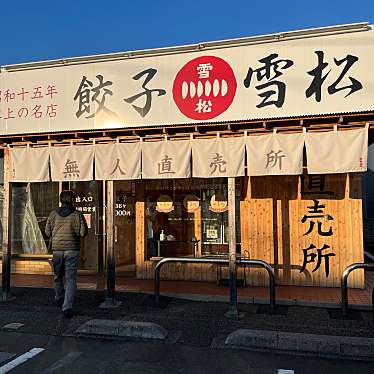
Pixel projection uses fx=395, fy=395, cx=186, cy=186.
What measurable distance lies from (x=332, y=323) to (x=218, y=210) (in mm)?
3896

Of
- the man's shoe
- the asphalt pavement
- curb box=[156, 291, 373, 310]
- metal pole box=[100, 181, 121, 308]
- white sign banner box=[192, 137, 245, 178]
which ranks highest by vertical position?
white sign banner box=[192, 137, 245, 178]

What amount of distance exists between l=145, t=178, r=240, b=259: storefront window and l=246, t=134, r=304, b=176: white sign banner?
2634mm

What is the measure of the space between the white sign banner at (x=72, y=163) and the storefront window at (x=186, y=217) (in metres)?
2.49

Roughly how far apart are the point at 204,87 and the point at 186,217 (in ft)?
12.0

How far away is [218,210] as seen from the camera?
928cm

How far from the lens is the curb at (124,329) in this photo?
18.5 ft

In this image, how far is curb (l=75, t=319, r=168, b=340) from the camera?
564 centimetres

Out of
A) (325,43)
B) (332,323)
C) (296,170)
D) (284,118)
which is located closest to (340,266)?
(332,323)

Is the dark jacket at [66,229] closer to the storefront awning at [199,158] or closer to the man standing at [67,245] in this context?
the man standing at [67,245]

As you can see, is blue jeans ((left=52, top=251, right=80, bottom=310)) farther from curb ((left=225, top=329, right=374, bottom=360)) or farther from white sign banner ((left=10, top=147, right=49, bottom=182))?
curb ((left=225, top=329, right=374, bottom=360))

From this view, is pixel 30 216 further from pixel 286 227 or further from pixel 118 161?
pixel 286 227

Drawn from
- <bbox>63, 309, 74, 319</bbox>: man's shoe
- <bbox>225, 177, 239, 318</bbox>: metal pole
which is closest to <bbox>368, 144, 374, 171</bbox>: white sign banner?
<bbox>225, 177, 239, 318</bbox>: metal pole

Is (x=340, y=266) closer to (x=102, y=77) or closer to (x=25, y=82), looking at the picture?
(x=102, y=77)

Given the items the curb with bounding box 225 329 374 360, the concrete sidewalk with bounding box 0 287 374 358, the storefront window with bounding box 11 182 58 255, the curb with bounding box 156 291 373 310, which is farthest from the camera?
the storefront window with bounding box 11 182 58 255
